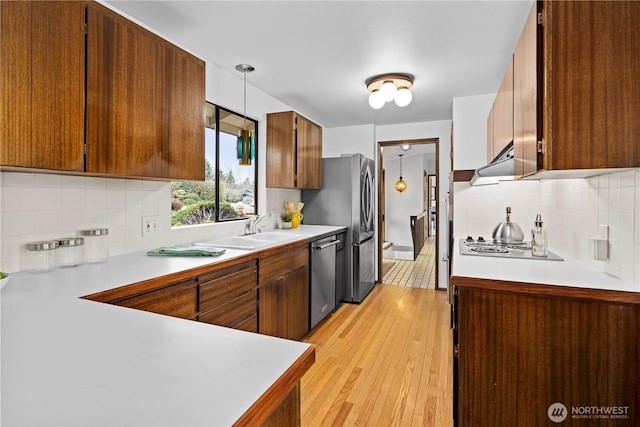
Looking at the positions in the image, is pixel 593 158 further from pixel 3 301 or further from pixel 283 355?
pixel 3 301

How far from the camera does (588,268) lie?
1.69 meters

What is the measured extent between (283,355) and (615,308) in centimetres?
138

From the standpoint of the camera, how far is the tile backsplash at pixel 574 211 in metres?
1.37

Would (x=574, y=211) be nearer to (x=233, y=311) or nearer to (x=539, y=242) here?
(x=539, y=242)

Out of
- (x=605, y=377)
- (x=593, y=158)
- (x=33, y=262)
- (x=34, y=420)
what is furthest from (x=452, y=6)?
(x=33, y=262)

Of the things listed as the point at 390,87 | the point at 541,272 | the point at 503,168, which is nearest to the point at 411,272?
the point at 390,87

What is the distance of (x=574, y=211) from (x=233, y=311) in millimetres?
2100

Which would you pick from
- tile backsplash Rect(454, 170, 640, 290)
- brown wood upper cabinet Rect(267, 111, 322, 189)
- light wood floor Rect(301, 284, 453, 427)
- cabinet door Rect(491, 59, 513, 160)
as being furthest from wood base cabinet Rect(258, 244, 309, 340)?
cabinet door Rect(491, 59, 513, 160)

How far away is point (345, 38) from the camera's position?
7.70 feet

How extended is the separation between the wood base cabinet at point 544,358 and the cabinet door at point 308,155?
2357 millimetres

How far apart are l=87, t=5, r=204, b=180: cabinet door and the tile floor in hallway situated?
→ 3.64 meters

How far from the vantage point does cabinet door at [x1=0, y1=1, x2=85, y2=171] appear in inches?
49.1

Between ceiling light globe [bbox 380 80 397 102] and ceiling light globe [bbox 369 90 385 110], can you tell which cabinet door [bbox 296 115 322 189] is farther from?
ceiling light globe [bbox 380 80 397 102]

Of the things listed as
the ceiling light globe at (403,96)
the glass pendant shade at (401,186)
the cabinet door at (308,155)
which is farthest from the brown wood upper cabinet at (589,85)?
the glass pendant shade at (401,186)
